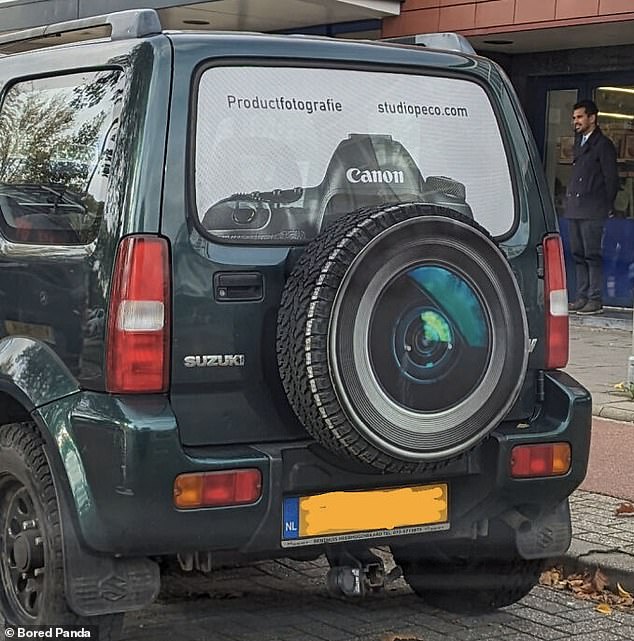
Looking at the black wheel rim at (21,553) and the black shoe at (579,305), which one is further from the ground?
the black wheel rim at (21,553)

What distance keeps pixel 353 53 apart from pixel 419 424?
1267 millimetres

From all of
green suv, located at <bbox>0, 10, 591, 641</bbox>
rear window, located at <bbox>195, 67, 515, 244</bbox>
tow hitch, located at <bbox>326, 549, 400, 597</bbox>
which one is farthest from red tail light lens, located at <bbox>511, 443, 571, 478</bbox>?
rear window, located at <bbox>195, 67, 515, 244</bbox>

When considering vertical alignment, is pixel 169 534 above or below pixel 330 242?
below

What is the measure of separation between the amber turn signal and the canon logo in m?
1.01

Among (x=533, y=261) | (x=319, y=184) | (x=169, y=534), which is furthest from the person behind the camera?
(x=533, y=261)

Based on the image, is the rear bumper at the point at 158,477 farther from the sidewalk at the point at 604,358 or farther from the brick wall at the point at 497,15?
the brick wall at the point at 497,15

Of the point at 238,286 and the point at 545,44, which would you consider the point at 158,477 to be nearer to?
the point at 238,286

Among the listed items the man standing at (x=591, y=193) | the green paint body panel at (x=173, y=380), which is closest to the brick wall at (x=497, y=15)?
the man standing at (x=591, y=193)

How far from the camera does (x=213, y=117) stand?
3.75 m

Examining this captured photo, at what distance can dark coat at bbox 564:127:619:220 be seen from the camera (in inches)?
506

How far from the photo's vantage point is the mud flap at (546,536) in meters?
4.21

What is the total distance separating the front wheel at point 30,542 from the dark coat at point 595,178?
387 inches

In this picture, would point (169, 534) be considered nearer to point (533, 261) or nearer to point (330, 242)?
point (330, 242)

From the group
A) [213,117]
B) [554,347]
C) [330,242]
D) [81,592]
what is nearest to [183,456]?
[81,592]
